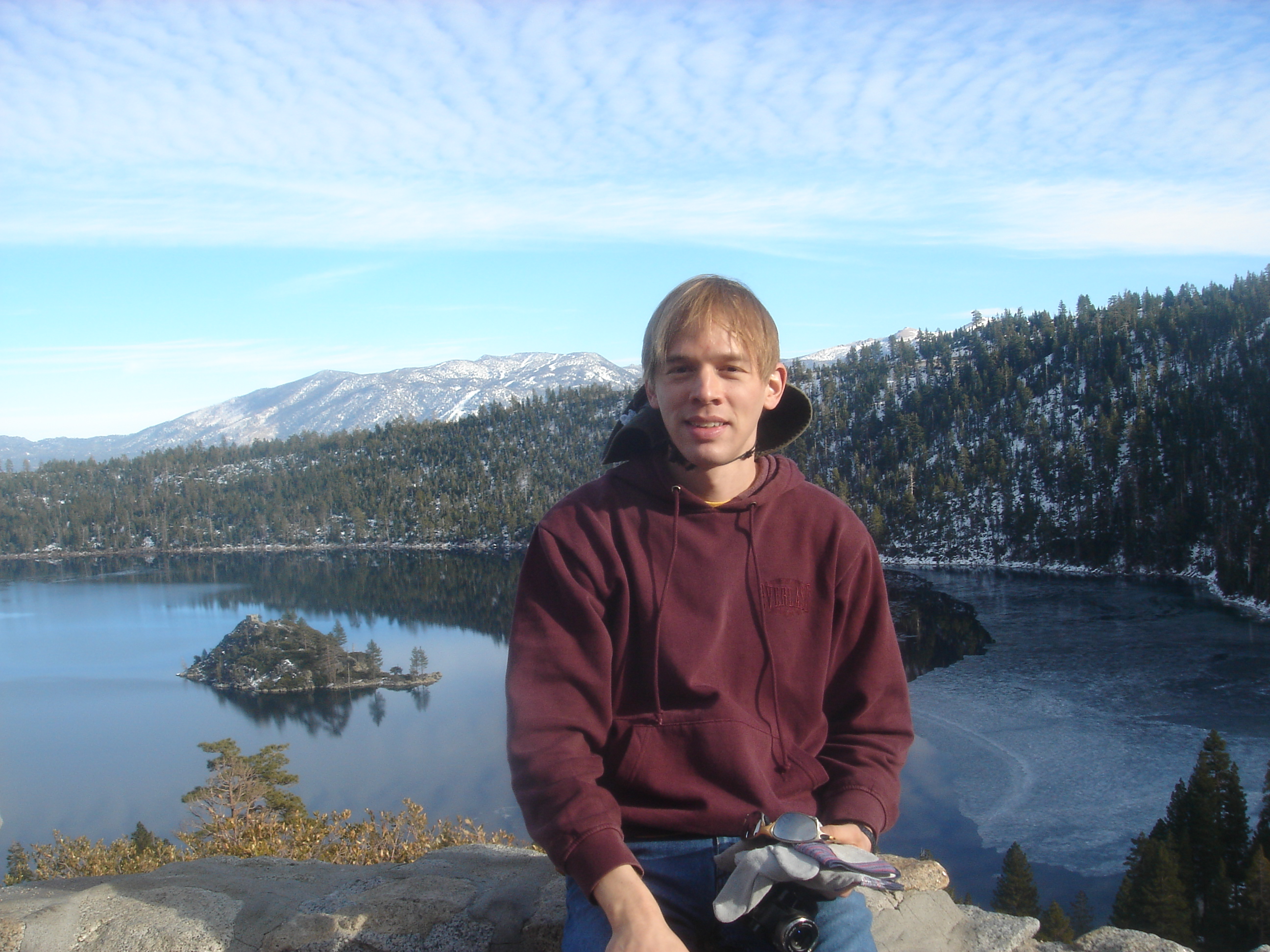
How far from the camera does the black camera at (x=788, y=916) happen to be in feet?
7.39

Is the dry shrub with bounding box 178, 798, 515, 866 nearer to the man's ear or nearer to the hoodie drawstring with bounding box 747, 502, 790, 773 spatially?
the hoodie drawstring with bounding box 747, 502, 790, 773

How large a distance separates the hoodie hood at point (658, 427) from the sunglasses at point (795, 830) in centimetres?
113

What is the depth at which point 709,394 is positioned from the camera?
2543mm

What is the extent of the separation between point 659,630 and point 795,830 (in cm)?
68

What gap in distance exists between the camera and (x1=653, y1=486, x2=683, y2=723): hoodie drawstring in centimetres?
251

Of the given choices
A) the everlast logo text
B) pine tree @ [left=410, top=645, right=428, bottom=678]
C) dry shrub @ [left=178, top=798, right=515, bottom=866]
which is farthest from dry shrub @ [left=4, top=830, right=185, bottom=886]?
pine tree @ [left=410, top=645, right=428, bottom=678]

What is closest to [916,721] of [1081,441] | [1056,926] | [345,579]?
[1056,926]

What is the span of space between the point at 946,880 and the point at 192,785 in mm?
42343

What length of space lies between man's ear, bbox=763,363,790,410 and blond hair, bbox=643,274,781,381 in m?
0.08

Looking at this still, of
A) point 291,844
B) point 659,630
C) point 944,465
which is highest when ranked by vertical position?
point 659,630

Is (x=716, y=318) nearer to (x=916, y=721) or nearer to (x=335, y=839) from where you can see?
(x=335, y=839)

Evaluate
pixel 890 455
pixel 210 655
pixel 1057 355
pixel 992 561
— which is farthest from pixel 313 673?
pixel 1057 355

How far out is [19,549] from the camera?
144 m

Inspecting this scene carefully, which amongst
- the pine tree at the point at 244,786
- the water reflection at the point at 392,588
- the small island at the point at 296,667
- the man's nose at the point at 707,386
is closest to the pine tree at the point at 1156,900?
the pine tree at the point at 244,786
